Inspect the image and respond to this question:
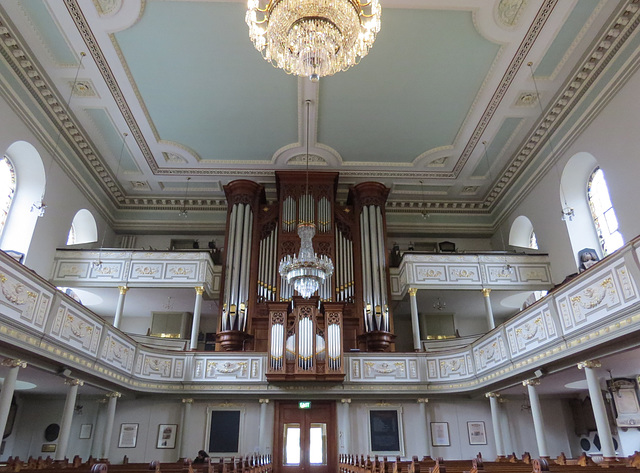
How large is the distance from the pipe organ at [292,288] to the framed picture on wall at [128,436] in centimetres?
329

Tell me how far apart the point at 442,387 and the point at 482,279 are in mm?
3670

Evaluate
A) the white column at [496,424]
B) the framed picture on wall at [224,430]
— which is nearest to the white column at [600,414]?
the white column at [496,424]

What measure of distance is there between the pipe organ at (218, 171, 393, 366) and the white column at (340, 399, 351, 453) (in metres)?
1.31

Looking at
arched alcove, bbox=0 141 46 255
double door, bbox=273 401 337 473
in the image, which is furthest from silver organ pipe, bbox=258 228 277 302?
arched alcove, bbox=0 141 46 255

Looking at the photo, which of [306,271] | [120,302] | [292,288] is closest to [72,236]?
[120,302]

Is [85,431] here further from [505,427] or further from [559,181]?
[559,181]

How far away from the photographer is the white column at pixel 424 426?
13.1m

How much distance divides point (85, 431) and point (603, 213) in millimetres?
15372

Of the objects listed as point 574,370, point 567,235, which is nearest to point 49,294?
point 574,370

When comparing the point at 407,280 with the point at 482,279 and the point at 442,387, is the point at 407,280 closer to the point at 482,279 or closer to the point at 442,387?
the point at 482,279

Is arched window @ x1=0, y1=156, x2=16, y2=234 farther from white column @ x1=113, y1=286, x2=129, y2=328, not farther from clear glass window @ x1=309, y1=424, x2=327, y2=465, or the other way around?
clear glass window @ x1=309, y1=424, x2=327, y2=465

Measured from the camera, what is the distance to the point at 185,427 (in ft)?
42.8

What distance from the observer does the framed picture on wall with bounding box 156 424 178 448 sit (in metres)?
13.2

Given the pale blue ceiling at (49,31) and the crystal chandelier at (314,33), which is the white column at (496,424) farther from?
the pale blue ceiling at (49,31)
